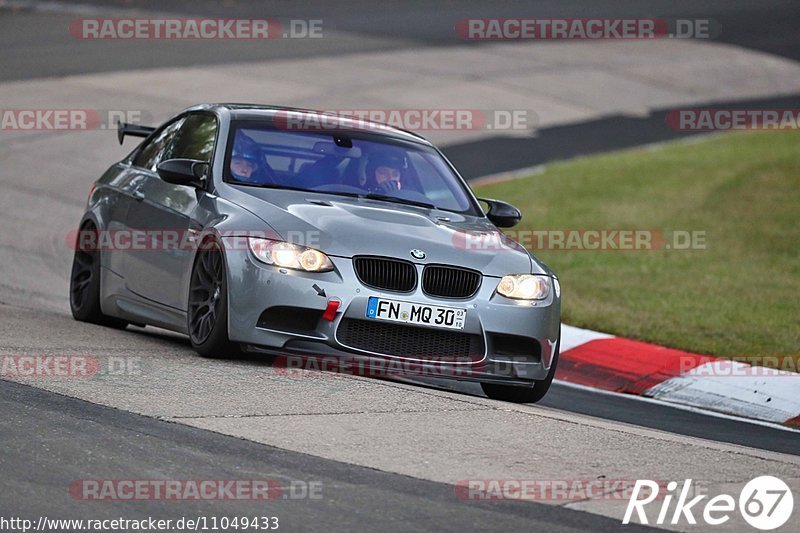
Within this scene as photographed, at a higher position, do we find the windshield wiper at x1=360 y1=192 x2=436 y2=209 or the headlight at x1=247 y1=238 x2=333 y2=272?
the windshield wiper at x1=360 y1=192 x2=436 y2=209

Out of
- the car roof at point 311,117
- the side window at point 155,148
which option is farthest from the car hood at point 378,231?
the side window at point 155,148

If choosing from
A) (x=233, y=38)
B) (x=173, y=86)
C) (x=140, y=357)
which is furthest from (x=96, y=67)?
(x=140, y=357)

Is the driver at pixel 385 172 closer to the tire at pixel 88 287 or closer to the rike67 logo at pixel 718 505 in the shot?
the tire at pixel 88 287

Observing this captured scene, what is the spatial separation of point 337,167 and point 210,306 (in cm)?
137

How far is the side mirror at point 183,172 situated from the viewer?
9.08 meters

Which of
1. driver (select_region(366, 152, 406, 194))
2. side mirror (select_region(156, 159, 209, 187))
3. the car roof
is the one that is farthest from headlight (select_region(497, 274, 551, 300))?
side mirror (select_region(156, 159, 209, 187))

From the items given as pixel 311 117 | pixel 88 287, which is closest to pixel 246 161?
pixel 311 117

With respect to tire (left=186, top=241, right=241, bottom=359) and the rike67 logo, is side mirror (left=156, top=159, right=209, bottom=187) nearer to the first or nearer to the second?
tire (left=186, top=241, right=241, bottom=359)

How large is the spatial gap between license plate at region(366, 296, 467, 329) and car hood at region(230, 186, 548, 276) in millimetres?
262

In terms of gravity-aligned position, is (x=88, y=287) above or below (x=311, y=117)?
below

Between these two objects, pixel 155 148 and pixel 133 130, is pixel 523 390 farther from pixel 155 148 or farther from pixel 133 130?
pixel 133 130

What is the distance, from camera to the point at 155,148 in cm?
1049

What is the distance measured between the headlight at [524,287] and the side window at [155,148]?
9.37ft

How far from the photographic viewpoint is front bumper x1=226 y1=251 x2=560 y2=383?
816cm
